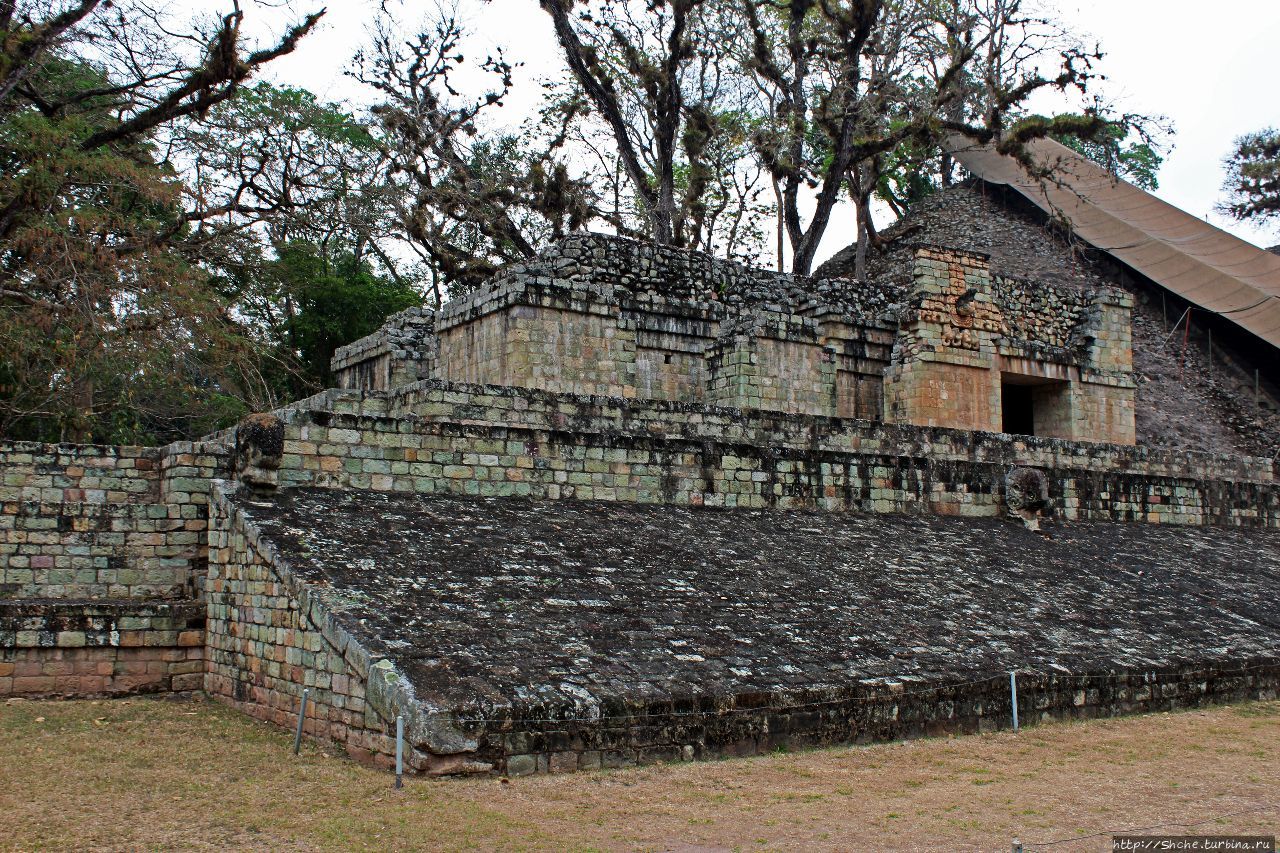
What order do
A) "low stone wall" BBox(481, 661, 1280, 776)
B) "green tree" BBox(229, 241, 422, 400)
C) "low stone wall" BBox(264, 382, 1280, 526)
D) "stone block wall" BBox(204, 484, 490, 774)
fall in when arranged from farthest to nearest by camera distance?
"green tree" BBox(229, 241, 422, 400)
"low stone wall" BBox(264, 382, 1280, 526)
"low stone wall" BBox(481, 661, 1280, 776)
"stone block wall" BBox(204, 484, 490, 774)

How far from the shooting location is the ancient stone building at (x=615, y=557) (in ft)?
23.7

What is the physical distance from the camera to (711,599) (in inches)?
353

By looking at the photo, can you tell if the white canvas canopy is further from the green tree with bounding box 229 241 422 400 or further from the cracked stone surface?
the cracked stone surface

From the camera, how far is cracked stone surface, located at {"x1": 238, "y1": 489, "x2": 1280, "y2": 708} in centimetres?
726

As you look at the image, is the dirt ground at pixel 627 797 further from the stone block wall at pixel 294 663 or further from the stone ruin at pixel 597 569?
the stone ruin at pixel 597 569

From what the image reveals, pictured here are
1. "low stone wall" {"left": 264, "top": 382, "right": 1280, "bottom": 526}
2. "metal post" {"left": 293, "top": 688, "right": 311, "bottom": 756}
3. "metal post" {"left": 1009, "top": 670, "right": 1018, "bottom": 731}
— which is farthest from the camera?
"low stone wall" {"left": 264, "top": 382, "right": 1280, "bottom": 526}

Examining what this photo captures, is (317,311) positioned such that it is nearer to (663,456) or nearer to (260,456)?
(663,456)

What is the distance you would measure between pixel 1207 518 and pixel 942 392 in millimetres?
4340

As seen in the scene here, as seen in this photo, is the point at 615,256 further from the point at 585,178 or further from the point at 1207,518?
the point at 585,178

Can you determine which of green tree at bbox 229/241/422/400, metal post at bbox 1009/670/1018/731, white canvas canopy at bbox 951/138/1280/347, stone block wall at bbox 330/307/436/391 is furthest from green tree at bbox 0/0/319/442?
white canvas canopy at bbox 951/138/1280/347

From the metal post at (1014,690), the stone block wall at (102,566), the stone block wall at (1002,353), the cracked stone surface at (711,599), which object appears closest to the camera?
the cracked stone surface at (711,599)

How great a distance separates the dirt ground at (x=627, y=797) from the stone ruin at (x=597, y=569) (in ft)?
1.02

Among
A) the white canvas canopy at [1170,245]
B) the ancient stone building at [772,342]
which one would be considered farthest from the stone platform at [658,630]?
the white canvas canopy at [1170,245]

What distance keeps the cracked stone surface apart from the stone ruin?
3cm
